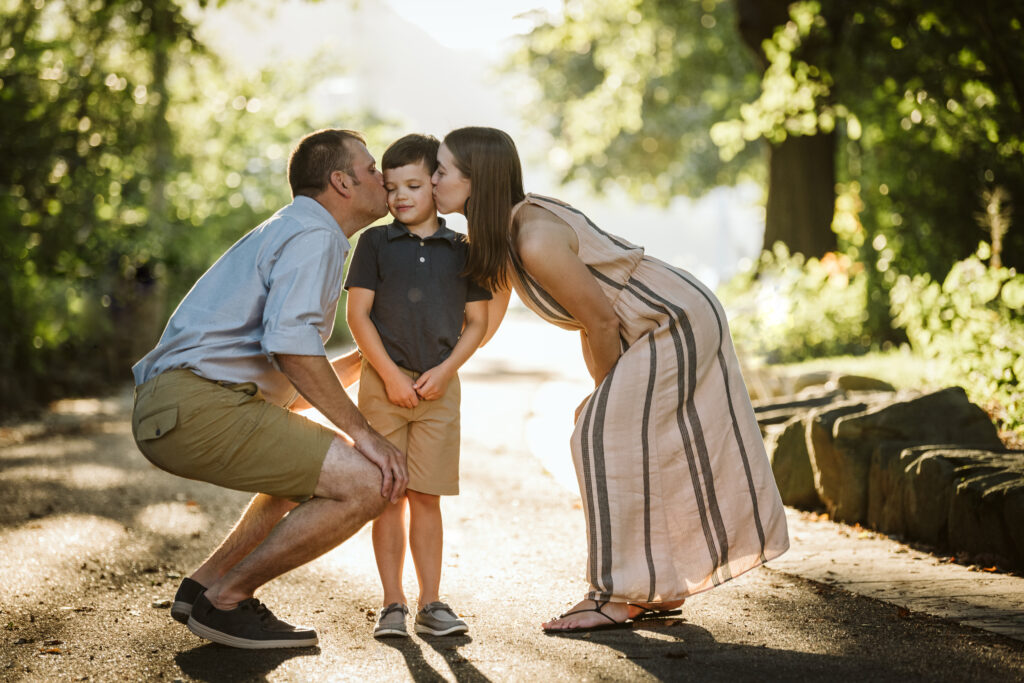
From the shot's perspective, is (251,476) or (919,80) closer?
(251,476)

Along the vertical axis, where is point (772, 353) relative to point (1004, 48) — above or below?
below

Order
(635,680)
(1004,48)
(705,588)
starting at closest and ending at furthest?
(635,680), (705,588), (1004,48)

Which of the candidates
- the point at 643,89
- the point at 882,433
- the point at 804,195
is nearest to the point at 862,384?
the point at 882,433

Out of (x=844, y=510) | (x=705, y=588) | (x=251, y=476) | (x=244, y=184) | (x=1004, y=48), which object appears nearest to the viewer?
(x=251, y=476)

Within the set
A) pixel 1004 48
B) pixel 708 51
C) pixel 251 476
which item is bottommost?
pixel 251 476

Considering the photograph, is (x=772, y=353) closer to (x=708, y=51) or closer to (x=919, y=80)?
(x=919, y=80)

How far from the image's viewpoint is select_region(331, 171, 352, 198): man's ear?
4.18 m

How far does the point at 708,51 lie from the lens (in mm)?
24141

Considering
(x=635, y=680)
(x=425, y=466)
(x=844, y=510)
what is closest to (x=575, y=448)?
(x=425, y=466)

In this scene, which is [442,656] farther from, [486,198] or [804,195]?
[804,195]

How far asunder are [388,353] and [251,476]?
0.72 meters

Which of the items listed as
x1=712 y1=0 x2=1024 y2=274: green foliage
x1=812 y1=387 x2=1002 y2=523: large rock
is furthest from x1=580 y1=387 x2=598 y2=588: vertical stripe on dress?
x1=712 y1=0 x2=1024 y2=274: green foliage

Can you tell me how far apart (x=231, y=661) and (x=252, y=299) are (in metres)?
1.24

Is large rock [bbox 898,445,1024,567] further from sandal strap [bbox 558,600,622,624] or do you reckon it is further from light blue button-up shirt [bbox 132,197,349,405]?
light blue button-up shirt [bbox 132,197,349,405]
